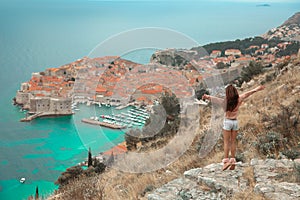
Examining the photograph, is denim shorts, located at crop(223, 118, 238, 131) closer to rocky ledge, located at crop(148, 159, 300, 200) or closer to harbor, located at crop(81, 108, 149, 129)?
rocky ledge, located at crop(148, 159, 300, 200)

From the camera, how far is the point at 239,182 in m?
2.09

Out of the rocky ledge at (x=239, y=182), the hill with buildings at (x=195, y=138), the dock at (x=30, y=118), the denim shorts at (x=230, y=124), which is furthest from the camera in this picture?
the dock at (x=30, y=118)

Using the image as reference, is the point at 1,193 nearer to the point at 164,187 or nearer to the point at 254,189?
the point at 164,187

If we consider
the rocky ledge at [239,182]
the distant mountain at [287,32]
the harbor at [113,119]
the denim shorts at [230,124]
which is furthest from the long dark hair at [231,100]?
the distant mountain at [287,32]

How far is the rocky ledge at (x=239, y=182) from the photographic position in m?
1.88

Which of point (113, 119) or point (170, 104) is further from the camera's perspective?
point (113, 119)

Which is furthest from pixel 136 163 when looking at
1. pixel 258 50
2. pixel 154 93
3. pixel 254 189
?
pixel 258 50

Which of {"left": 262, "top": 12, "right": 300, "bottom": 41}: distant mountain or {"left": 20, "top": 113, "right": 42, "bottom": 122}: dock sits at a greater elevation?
{"left": 262, "top": 12, "right": 300, "bottom": 41}: distant mountain

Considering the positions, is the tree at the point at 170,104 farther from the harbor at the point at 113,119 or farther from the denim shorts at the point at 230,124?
the denim shorts at the point at 230,124

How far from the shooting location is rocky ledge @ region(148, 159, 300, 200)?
1.88 meters

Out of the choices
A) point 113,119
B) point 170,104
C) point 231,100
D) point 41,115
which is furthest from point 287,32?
point 231,100

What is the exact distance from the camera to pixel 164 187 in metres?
2.39

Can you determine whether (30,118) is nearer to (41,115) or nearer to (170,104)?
(41,115)

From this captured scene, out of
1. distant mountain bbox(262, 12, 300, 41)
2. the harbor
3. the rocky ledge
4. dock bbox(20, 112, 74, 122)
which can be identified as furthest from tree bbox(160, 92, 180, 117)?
distant mountain bbox(262, 12, 300, 41)
